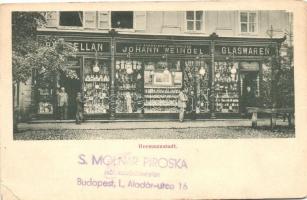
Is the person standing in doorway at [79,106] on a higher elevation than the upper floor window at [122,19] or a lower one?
lower

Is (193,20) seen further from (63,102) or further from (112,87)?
(63,102)

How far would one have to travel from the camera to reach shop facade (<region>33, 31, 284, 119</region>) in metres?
3.08

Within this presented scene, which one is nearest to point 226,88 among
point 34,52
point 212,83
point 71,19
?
point 212,83

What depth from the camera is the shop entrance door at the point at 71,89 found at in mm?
3018

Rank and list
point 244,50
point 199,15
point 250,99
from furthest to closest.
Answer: point 244,50
point 250,99
point 199,15

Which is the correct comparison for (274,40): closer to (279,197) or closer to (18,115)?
(279,197)

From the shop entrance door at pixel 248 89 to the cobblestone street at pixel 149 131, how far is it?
146mm

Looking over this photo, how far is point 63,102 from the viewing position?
10.2 feet

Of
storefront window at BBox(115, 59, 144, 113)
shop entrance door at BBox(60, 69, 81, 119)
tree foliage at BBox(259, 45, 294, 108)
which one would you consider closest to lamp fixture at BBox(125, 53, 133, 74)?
storefront window at BBox(115, 59, 144, 113)

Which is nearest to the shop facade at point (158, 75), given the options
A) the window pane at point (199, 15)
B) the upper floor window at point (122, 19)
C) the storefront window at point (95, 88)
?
the storefront window at point (95, 88)

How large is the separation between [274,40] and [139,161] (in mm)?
1058

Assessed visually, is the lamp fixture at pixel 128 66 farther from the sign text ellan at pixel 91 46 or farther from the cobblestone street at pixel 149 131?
the cobblestone street at pixel 149 131

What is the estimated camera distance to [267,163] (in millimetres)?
2934

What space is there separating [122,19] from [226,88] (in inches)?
31.4
